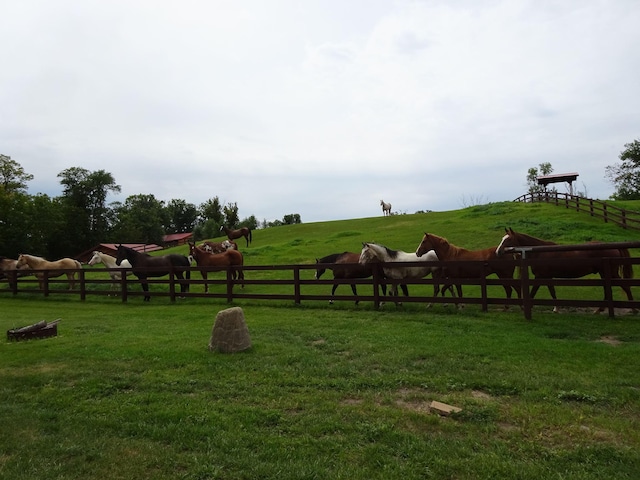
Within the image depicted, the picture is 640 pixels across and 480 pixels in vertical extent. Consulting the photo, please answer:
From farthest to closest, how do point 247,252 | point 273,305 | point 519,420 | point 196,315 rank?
point 247,252 → point 273,305 → point 196,315 → point 519,420

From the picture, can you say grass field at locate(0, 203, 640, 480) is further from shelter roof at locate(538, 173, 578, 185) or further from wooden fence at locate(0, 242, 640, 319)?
shelter roof at locate(538, 173, 578, 185)

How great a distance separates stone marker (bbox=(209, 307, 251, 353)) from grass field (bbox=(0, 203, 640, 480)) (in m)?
0.18

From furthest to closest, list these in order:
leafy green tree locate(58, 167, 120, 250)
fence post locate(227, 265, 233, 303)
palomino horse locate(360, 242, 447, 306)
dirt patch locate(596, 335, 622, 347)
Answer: leafy green tree locate(58, 167, 120, 250)
fence post locate(227, 265, 233, 303)
palomino horse locate(360, 242, 447, 306)
dirt patch locate(596, 335, 622, 347)

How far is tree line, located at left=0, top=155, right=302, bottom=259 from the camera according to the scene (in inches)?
1906

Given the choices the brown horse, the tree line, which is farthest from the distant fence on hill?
the tree line

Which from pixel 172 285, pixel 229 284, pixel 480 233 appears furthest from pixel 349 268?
pixel 480 233

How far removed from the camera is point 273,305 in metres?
11.5

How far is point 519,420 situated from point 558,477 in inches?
35.9

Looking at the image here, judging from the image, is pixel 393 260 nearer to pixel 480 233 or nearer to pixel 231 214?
pixel 480 233

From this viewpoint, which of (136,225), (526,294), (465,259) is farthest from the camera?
(136,225)

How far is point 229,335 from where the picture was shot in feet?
20.1

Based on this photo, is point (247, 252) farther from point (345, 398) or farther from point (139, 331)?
point (345, 398)

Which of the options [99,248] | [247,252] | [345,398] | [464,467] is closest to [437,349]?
[345,398]

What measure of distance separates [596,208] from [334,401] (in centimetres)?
2646
